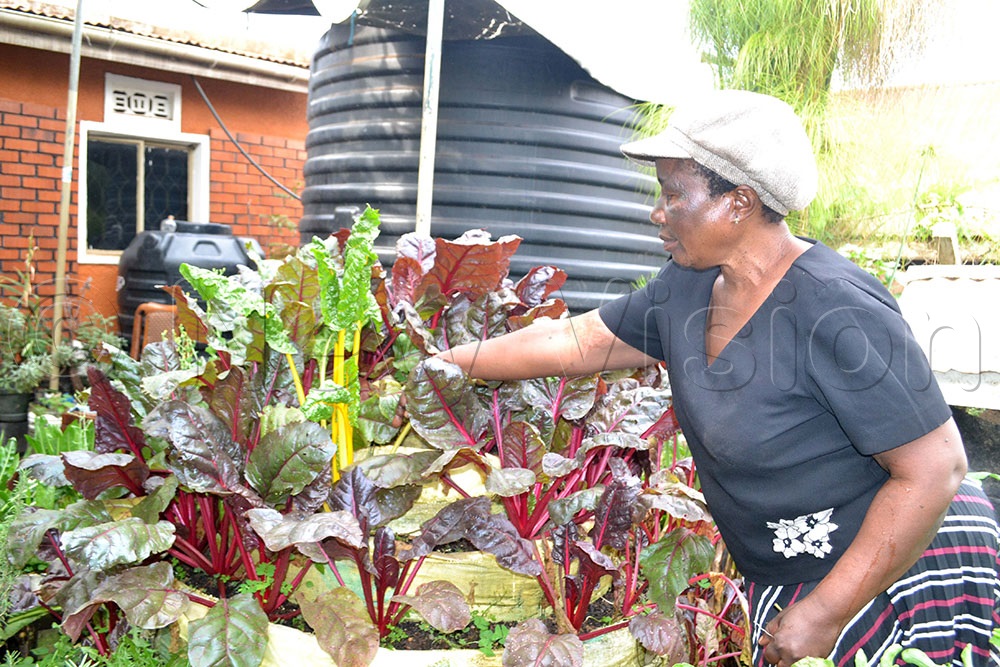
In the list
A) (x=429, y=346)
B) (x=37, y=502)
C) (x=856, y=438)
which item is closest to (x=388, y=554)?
(x=429, y=346)

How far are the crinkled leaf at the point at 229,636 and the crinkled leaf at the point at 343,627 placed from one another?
3.9 inches

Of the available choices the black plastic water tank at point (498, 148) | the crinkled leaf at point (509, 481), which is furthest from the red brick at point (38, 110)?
the crinkled leaf at point (509, 481)

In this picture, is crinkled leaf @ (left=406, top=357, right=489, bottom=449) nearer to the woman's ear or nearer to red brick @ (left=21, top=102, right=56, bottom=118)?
the woman's ear

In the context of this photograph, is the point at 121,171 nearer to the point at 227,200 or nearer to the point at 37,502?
the point at 227,200

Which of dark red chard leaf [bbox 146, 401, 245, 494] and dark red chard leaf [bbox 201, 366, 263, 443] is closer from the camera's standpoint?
dark red chard leaf [bbox 146, 401, 245, 494]

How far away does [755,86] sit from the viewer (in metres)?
4.21

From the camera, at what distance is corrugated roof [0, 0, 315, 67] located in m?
6.31

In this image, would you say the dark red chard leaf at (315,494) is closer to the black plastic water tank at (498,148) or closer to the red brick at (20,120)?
the black plastic water tank at (498,148)

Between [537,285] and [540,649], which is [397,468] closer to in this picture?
[540,649]

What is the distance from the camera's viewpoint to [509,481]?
179 centimetres

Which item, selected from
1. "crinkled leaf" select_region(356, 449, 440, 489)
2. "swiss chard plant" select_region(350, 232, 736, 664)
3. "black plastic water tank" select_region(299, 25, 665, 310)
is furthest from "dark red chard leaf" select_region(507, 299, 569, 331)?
"black plastic water tank" select_region(299, 25, 665, 310)

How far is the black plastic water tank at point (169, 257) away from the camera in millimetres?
5961

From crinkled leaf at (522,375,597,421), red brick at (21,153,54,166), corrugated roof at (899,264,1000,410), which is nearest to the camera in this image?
crinkled leaf at (522,375,597,421)

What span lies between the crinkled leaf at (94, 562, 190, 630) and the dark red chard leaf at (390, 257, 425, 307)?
2.90 feet
